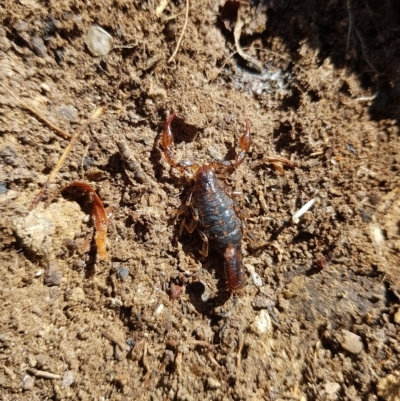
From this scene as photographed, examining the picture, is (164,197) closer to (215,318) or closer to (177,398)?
(215,318)

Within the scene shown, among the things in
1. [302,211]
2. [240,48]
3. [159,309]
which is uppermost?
[240,48]

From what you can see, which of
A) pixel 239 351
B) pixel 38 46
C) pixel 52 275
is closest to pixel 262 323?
pixel 239 351

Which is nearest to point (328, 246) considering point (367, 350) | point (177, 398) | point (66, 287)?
point (367, 350)

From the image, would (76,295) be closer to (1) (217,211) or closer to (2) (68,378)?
(2) (68,378)

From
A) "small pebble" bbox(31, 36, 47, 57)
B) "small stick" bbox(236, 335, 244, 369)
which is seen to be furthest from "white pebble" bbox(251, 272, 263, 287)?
"small pebble" bbox(31, 36, 47, 57)

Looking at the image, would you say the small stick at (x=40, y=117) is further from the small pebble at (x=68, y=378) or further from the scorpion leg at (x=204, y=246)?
the small pebble at (x=68, y=378)

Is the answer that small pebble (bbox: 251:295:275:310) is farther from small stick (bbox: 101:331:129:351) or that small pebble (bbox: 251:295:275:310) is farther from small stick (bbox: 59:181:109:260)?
small stick (bbox: 59:181:109:260)
